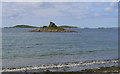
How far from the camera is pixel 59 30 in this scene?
477ft

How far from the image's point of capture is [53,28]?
477 ft

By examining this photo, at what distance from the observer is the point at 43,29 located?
5763 inches

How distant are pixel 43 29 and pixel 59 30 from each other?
13.9 metres

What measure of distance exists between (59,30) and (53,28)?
543cm

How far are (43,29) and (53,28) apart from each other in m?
8.80
